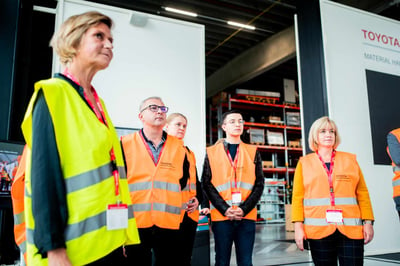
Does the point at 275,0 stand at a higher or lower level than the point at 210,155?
higher

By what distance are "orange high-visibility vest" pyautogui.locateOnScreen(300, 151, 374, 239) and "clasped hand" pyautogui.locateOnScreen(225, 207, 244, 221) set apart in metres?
0.49

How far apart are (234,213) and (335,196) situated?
74 cm

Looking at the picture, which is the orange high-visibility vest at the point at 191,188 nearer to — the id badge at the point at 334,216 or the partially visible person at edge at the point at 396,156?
the id badge at the point at 334,216

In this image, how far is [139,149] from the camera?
2146mm

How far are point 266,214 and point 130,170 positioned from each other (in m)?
8.23

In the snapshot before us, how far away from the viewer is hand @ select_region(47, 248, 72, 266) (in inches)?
35.7

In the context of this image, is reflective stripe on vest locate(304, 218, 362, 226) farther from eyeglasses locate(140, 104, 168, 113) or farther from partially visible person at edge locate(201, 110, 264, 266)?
eyeglasses locate(140, 104, 168, 113)

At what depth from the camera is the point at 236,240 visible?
2611mm

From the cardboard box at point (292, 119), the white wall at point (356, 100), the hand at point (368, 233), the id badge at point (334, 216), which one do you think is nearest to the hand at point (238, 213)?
the id badge at point (334, 216)

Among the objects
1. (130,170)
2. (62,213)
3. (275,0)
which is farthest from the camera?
(275,0)

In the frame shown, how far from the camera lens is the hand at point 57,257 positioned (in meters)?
0.91

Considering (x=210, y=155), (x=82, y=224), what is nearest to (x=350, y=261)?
Answer: (x=210, y=155)

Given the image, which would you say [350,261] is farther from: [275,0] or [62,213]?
[275,0]

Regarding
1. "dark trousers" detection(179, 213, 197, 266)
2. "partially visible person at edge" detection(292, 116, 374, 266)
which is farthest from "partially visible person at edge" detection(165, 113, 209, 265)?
"partially visible person at edge" detection(292, 116, 374, 266)
